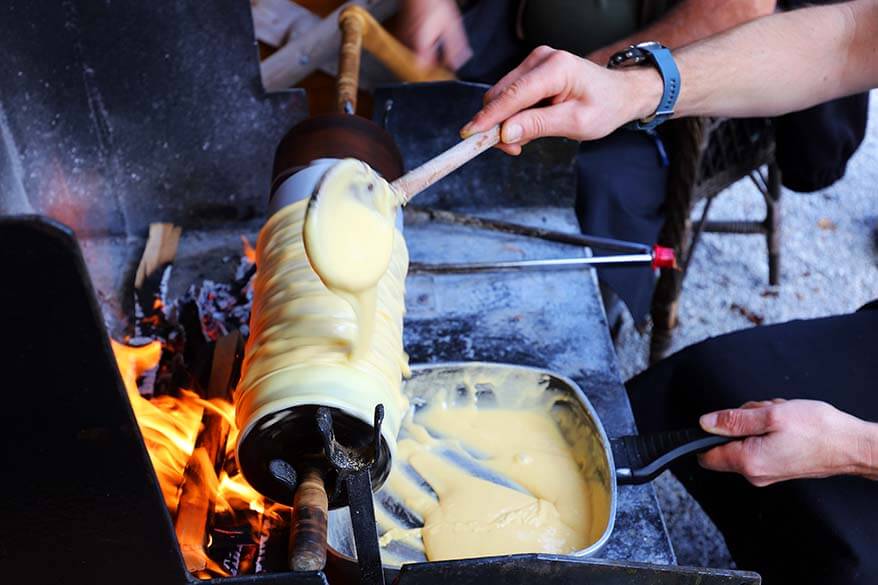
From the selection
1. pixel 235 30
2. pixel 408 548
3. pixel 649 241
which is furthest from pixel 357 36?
pixel 408 548

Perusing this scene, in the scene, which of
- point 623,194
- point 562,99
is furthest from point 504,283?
point 623,194

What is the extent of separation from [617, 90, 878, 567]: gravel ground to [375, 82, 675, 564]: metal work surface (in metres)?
0.90

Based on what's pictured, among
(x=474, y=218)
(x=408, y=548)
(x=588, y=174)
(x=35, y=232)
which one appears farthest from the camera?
(x=588, y=174)

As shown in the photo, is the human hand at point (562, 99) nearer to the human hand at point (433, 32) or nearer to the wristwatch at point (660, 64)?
the wristwatch at point (660, 64)

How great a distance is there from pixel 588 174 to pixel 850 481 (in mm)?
1046

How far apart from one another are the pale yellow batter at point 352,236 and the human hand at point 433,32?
3.89ft

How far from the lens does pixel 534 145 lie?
6.28 ft

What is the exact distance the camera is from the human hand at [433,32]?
6.84 ft

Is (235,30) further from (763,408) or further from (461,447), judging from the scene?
(763,408)

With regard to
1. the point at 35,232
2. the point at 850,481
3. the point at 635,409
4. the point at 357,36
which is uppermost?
the point at 35,232

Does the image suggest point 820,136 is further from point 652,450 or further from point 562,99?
point 652,450

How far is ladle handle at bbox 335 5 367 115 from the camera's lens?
1753 millimetres

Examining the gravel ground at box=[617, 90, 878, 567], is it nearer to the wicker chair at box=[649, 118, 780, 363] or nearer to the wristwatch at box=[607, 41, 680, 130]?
the wicker chair at box=[649, 118, 780, 363]

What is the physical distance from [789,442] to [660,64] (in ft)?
2.37
